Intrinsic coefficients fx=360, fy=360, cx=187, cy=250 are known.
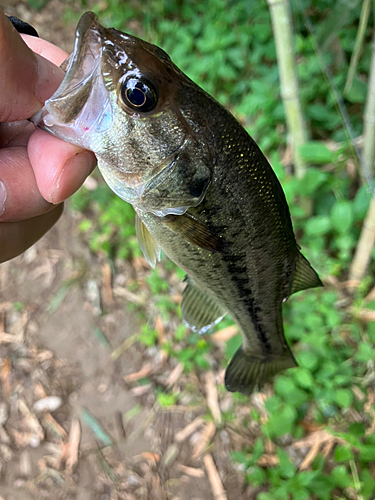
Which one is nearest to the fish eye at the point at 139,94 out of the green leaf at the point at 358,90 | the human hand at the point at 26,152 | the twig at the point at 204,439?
the human hand at the point at 26,152

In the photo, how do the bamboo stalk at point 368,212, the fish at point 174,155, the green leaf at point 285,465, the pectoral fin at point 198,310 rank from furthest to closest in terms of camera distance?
the green leaf at point 285,465, the bamboo stalk at point 368,212, the pectoral fin at point 198,310, the fish at point 174,155

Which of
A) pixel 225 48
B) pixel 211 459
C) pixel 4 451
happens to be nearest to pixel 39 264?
pixel 4 451

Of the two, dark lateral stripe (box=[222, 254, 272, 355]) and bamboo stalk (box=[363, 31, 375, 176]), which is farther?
bamboo stalk (box=[363, 31, 375, 176])

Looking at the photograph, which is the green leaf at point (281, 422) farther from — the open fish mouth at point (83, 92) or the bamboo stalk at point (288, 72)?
the open fish mouth at point (83, 92)

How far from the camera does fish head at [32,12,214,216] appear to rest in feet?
3.06

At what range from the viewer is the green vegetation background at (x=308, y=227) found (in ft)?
6.59

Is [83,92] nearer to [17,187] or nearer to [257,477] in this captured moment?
[17,187]

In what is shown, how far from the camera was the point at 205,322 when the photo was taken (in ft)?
4.95

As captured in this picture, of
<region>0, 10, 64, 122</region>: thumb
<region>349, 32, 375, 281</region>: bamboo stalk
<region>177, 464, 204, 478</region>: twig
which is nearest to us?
<region>0, 10, 64, 122</region>: thumb

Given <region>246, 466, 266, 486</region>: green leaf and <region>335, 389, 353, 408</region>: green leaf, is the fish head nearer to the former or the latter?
<region>335, 389, 353, 408</region>: green leaf

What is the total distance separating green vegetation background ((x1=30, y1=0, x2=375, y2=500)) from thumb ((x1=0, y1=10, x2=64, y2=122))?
4.92 ft

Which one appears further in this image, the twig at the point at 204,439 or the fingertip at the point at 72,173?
the twig at the point at 204,439

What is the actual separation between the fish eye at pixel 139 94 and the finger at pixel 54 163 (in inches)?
8.4

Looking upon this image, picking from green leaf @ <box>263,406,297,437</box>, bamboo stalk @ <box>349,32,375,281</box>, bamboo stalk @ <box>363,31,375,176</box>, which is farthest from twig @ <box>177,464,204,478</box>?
bamboo stalk @ <box>363,31,375,176</box>
